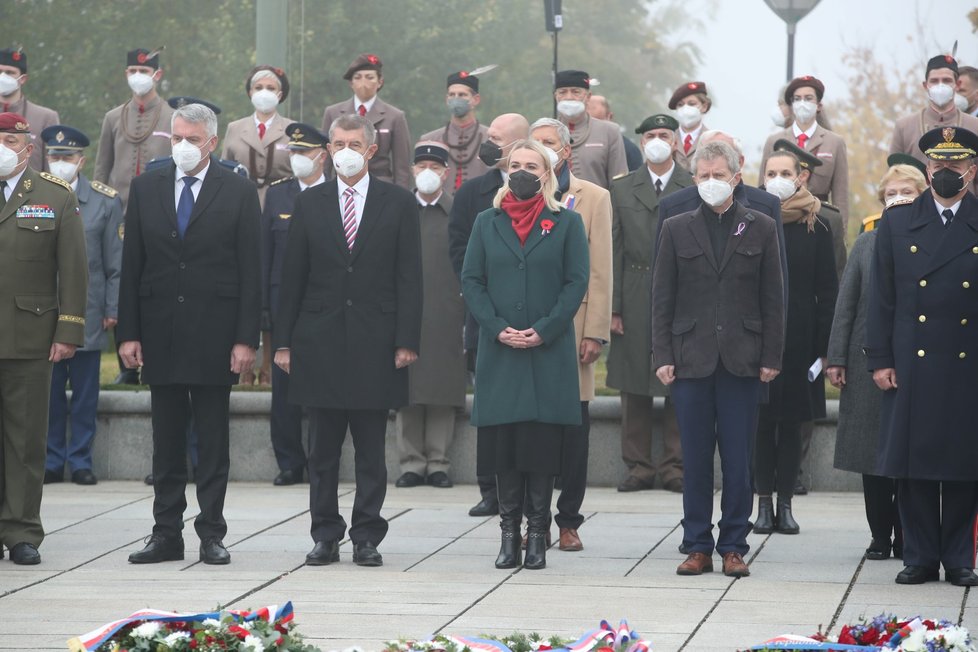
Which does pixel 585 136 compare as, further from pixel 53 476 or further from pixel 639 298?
pixel 53 476

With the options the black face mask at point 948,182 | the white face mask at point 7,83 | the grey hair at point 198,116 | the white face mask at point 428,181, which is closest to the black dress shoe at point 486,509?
the white face mask at point 428,181

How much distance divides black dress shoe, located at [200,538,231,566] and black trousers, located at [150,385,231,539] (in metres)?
0.04

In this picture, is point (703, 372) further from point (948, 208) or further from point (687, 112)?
point (687, 112)

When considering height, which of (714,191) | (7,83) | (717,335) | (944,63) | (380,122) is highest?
(944,63)

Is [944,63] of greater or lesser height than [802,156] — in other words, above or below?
above

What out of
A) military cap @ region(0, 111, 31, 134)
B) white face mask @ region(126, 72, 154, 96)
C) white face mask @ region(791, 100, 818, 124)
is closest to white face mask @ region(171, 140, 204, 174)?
military cap @ region(0, 111, 31, 134)

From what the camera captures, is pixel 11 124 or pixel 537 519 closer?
pixel 537 519

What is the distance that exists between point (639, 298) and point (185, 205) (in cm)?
365

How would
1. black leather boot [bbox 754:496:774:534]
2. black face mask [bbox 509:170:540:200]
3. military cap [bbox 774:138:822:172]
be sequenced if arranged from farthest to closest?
military cap [bbox 774:138:822:172]
black leather boot [bbox 754:496:774:534]
black face mask [bbox 509:170:540:200]

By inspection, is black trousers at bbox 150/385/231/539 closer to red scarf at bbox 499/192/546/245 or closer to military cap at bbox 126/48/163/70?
red scarf at bbox 499/192/546/245

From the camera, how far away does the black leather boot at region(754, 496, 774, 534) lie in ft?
33.7

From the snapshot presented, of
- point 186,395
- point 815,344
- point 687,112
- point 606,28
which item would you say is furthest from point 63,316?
point 606,28

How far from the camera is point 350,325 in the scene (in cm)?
915

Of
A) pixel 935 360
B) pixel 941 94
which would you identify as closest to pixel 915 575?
pixel 935 360
